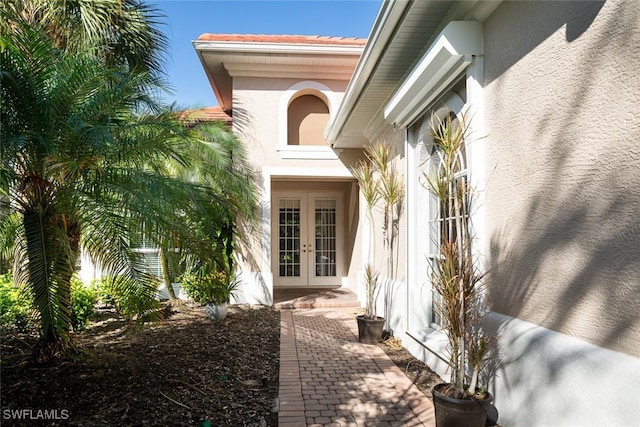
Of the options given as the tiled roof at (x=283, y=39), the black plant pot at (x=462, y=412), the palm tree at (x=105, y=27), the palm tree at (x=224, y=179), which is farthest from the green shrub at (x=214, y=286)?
the black plant pot at (x=462, y=412)

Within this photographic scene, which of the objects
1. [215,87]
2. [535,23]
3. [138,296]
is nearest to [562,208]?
[535,23]

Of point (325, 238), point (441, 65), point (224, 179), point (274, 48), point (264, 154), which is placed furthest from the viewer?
point (325, 238)

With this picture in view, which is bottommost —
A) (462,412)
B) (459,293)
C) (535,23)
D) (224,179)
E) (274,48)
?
(462,412)

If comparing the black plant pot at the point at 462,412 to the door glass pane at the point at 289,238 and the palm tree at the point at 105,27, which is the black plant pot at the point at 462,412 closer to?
the palm tree at the point at 105,27

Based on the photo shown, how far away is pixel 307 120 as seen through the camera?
35.6 feet

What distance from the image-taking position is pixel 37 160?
4.54 metres

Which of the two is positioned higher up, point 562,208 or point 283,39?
point 283,39

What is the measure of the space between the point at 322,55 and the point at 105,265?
7.40 m

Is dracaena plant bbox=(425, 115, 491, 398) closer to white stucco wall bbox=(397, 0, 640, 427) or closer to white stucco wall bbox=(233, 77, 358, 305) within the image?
white stucco wall bbox=(397, 0, 640, 427)

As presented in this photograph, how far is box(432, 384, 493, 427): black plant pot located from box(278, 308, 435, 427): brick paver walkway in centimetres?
64

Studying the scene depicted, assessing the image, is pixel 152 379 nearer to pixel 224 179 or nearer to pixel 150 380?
pixel 150 380

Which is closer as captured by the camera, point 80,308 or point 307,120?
point 80,308

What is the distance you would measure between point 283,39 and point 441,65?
729 centimetres

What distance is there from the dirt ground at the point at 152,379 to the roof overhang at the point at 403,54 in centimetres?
371
